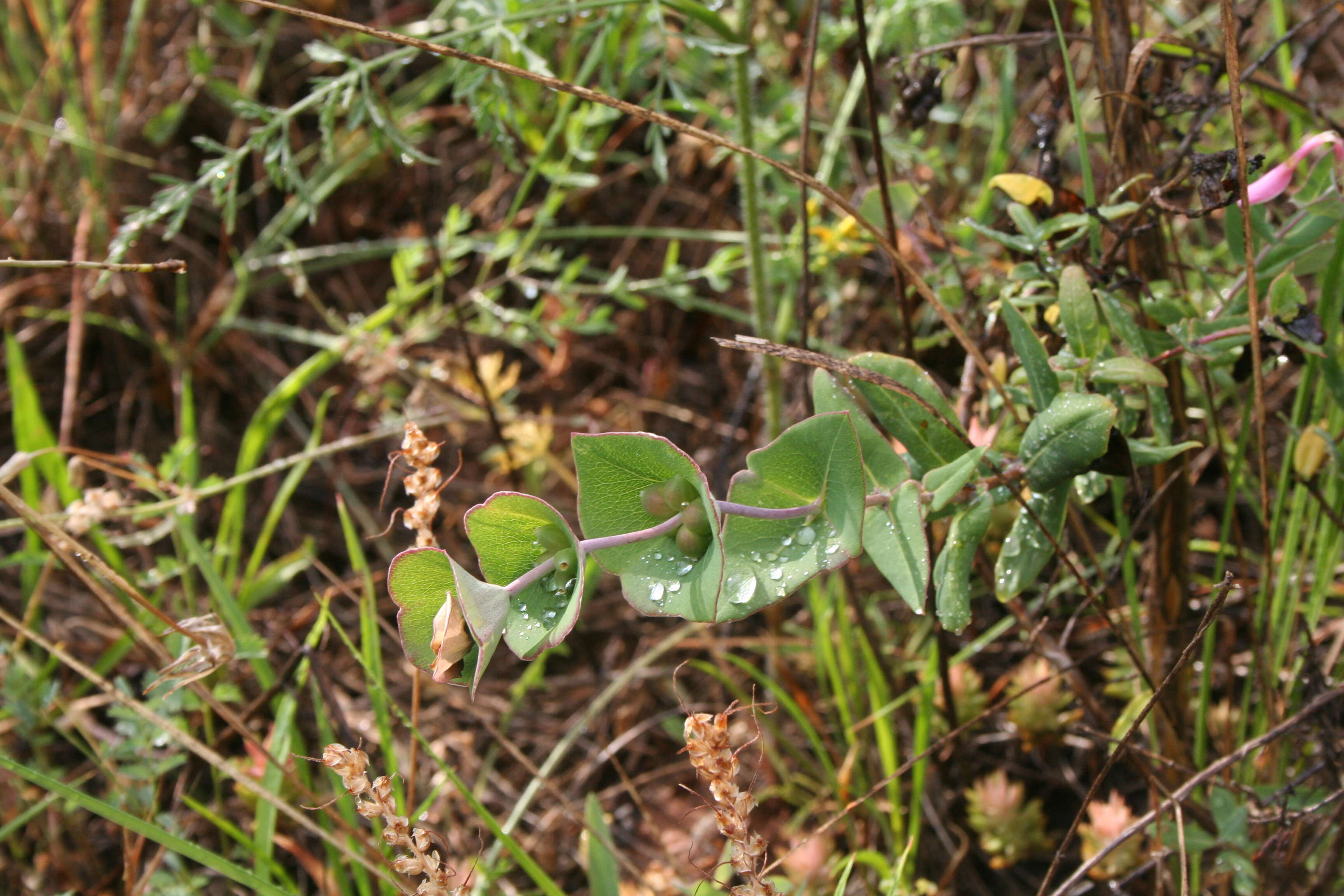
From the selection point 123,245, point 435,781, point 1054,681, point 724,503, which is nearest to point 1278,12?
point 1054,681

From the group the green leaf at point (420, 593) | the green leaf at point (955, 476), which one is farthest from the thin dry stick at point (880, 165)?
the green leaf at point (420, 593)

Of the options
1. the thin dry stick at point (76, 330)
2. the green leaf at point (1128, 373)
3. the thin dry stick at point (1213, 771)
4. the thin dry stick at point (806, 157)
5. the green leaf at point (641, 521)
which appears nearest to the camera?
the green leaf at point (641, 521)

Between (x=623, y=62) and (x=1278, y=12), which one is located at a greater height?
(x=1278, y=12)

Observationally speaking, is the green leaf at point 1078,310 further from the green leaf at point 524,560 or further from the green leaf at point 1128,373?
the green leaf at point 524,560

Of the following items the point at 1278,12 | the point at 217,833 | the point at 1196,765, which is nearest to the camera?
the point at 1196,765

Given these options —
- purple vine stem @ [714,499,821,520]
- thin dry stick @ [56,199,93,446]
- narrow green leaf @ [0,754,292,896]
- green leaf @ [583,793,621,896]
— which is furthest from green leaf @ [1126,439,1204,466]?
thin dry stick @ [56,199,93,446]

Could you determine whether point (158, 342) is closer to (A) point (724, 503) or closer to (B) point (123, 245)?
(B) point (123, 245)

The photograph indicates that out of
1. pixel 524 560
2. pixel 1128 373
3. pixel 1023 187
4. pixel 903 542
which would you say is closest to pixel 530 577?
pixel 524 560
